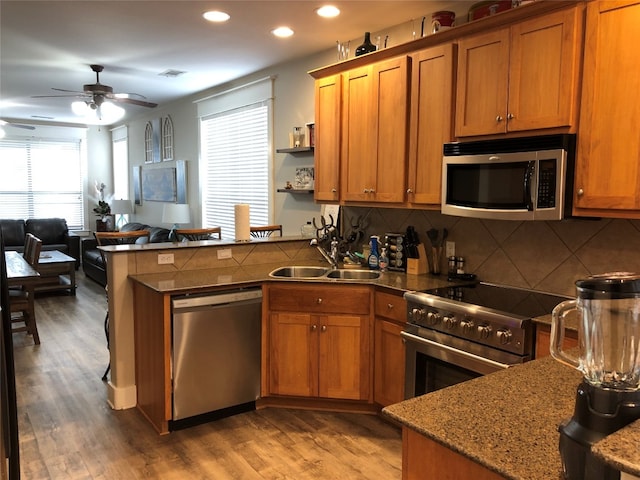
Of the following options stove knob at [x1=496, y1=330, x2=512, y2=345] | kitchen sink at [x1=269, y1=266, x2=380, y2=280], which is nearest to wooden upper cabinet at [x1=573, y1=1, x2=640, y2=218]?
stove knob at [x1=496, y1=330, x2=512, y2=345]

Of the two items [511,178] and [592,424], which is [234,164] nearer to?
[511,178]

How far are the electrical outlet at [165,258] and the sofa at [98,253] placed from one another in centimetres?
354

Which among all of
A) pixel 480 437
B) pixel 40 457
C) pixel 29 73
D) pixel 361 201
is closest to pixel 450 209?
pixel 361 201

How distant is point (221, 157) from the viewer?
620cm

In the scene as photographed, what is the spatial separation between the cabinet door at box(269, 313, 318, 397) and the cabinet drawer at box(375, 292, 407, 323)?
422mm

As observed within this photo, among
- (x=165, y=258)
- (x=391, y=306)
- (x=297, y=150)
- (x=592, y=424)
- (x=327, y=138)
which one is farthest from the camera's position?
(x=297, y=150)

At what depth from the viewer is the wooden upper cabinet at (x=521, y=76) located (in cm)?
237

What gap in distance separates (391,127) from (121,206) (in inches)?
259

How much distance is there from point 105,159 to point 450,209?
8.71 metres

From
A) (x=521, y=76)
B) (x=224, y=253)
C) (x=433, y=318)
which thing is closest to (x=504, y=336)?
(x=433, y=318)

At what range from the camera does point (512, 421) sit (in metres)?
1.25

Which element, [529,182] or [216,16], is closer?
[529,182]

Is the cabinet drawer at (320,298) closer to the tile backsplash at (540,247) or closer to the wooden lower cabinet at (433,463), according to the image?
the tile backsplash at (540,247)

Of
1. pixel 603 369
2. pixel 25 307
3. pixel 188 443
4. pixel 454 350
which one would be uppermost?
pixel 603 369
